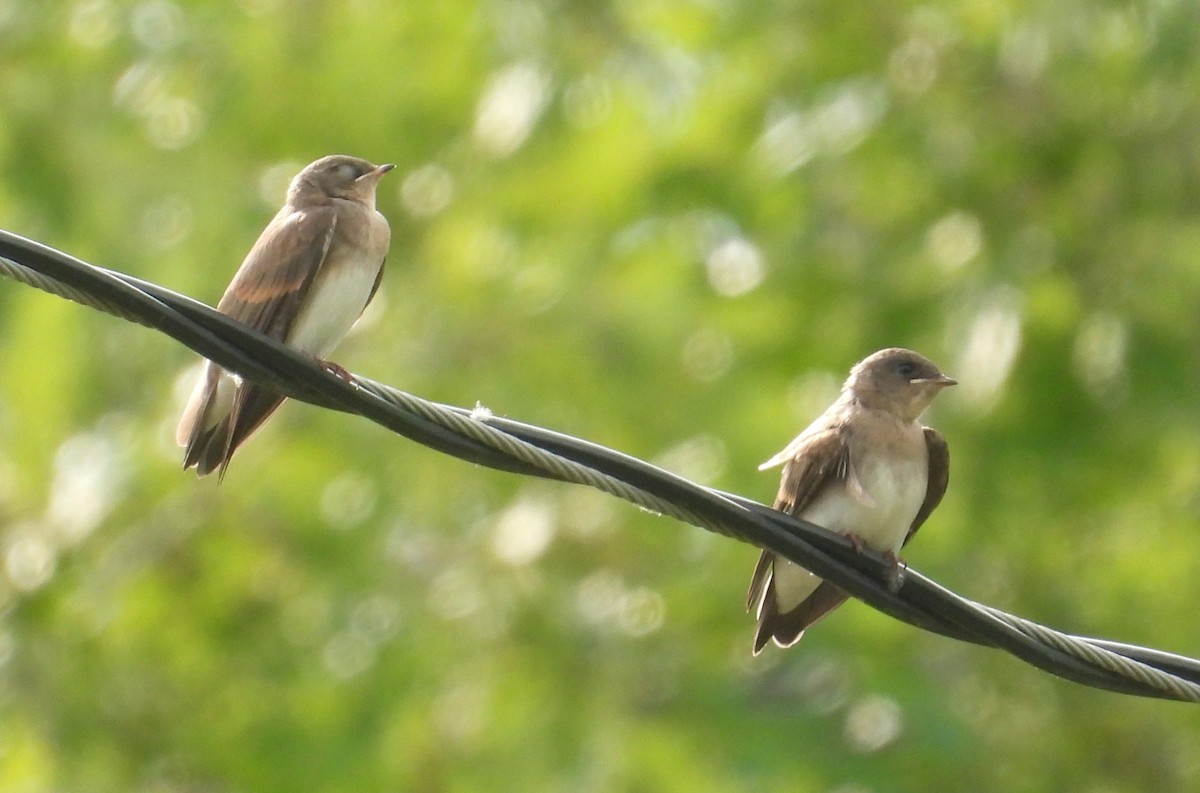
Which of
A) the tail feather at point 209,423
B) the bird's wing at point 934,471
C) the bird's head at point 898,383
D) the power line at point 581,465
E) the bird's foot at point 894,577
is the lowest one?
the power line at point 581,465

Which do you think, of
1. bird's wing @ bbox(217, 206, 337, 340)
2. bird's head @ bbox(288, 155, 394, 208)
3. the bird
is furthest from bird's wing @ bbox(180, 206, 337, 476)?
the bird

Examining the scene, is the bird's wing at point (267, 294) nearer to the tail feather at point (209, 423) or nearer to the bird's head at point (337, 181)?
the tail feather at point (209, 423)

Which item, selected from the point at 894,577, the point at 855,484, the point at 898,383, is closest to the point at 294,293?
the point at 855,484

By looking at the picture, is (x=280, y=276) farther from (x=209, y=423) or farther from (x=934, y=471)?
(x=934, y=471)

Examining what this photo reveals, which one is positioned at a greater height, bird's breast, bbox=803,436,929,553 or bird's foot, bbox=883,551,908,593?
bird's breast, bbox=803,436,929,553

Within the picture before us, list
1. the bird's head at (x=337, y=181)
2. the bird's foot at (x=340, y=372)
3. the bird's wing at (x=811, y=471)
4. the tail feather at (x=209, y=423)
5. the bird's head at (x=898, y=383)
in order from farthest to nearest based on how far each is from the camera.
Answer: the bird's head at (x=337, y=181) < the bird's head at (x=898, y=383) < the bird's wing at (x=811, y=471) < the tail feather at (x=209, y=423) < the bird's foot at (x=340, y=372)

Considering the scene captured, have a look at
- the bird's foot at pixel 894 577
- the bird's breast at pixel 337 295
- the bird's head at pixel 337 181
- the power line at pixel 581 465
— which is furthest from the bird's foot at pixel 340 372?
the bird's head at pixel 337 181

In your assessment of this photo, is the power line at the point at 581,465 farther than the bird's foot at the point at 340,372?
No

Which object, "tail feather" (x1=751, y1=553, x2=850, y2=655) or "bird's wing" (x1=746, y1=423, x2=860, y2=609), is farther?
"tail feather" (x1=751, y1=553, x2=850, y2=655)

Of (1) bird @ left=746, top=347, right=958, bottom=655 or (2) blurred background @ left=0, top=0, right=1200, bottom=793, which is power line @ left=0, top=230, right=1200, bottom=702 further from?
(2) blurred background @ left=0, top=0, right=1200, bottom=793

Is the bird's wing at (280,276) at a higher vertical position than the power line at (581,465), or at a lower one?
higher

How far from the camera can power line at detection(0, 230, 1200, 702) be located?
3643mm

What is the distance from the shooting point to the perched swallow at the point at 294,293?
5.56m

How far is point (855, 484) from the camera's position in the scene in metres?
5.67
